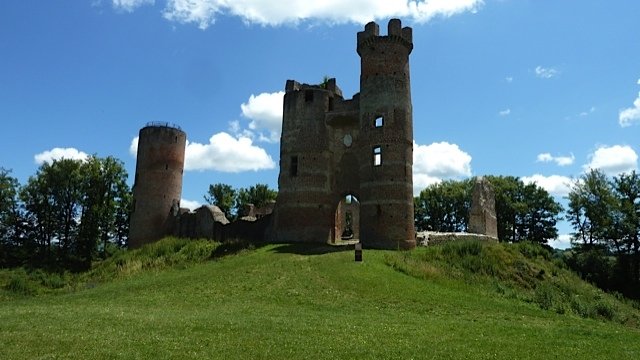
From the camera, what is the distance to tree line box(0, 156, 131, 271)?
155 ft

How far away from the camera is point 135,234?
1682 inches

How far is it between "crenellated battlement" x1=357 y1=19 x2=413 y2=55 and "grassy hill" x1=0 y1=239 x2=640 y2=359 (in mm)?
15499

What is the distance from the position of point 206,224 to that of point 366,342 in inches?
1224

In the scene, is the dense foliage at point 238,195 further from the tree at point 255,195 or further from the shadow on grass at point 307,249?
the shadow on grass at point 307,249

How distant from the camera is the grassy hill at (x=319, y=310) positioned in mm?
11258

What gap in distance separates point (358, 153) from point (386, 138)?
12.0ft

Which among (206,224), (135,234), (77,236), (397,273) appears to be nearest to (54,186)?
(77,236)

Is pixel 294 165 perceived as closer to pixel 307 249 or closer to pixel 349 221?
pixel 307 249

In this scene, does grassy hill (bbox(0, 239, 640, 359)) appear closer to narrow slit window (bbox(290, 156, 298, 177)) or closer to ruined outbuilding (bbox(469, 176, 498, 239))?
ruined outbuilding (bbox(469, 176, 498, 239))

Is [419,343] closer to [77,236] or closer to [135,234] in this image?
[135,234]

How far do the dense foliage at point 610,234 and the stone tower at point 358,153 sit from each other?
→ 16510mm

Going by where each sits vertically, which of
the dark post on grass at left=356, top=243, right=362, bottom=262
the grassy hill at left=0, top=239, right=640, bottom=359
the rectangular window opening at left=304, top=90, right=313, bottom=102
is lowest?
the grassy hill at left=0, top=239, right=640, bottom=359

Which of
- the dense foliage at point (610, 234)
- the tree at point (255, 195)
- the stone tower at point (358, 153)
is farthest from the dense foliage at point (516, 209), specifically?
the stone tower at point (358, 153)

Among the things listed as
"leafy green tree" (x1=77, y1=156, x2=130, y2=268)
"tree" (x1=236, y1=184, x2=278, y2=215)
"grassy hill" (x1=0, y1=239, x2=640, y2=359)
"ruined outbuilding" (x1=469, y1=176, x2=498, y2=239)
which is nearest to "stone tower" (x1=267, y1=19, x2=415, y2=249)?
"grassy hill" (x1=0, y1=239, x2=640, y2=359)
